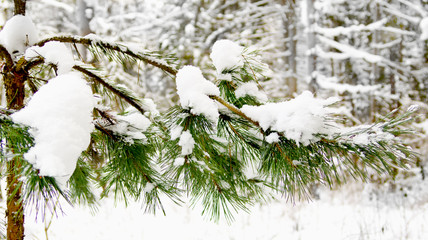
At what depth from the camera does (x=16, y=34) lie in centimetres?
123

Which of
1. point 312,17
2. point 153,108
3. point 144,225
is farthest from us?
point 312,17

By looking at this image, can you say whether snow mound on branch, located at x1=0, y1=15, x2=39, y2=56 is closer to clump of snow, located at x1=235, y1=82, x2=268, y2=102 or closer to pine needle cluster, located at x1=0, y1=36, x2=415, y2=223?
pine needle cluster, located at x1=0, y1=36, x2=415, y2=223

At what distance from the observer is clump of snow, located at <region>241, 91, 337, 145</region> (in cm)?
78

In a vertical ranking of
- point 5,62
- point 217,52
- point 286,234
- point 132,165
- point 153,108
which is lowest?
point 286,234

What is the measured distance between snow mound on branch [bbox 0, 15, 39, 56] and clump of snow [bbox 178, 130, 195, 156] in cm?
93

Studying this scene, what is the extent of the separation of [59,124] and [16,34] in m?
0.85

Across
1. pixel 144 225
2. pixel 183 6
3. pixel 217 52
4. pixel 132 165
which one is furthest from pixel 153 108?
pixel 183 6

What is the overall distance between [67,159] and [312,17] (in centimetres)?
609

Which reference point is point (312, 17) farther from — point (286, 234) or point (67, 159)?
point (67, 159)

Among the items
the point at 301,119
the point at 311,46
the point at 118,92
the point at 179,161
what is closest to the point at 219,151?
the point at 179,161

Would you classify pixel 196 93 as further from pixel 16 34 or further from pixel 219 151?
pixel 16 34

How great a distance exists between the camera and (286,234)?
3191 mm

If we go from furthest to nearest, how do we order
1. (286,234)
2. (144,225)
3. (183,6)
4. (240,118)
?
(183,6) < (144,225) < (286,234) < (240,118)

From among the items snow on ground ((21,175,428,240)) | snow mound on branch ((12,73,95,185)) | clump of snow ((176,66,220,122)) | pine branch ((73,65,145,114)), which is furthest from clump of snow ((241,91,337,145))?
snow on ground ((21,175,428,240))
